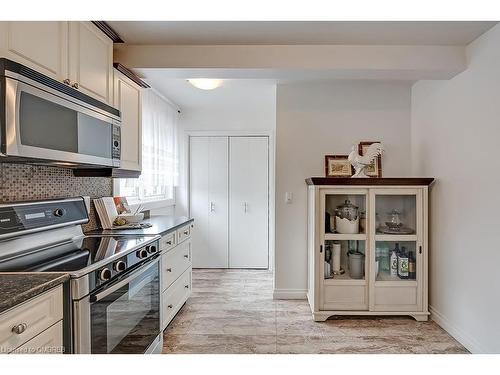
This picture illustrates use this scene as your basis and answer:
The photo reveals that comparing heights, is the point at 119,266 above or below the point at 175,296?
above

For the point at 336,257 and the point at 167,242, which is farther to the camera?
the point at 336,257

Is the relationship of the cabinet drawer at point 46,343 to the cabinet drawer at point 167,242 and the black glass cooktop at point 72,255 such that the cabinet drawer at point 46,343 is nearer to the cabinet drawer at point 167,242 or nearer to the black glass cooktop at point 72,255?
the black glass cooktop at point 72,255

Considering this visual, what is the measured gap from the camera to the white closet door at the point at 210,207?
4770mm

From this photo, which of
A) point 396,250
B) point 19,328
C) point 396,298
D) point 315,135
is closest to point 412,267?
point 396,250

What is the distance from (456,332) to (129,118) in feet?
10.2

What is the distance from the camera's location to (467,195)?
8.02 feet

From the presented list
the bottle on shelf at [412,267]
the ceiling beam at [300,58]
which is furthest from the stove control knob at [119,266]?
the bottle on shelf at [412,267]

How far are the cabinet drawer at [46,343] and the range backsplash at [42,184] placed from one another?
2.82 feet

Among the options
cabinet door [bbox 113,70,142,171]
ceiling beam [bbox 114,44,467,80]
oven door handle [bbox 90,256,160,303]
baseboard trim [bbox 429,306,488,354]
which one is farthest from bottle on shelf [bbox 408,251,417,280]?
cabinet door [bbox 113,70,142,171]

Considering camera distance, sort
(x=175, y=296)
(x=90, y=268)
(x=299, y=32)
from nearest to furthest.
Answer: (x=90, y=268) < (x=299, y=32) < (x=175, y=296)

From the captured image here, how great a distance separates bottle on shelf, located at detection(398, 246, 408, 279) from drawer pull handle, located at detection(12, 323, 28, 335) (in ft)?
9.58

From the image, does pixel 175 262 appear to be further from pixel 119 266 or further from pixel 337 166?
pixel 337 166
